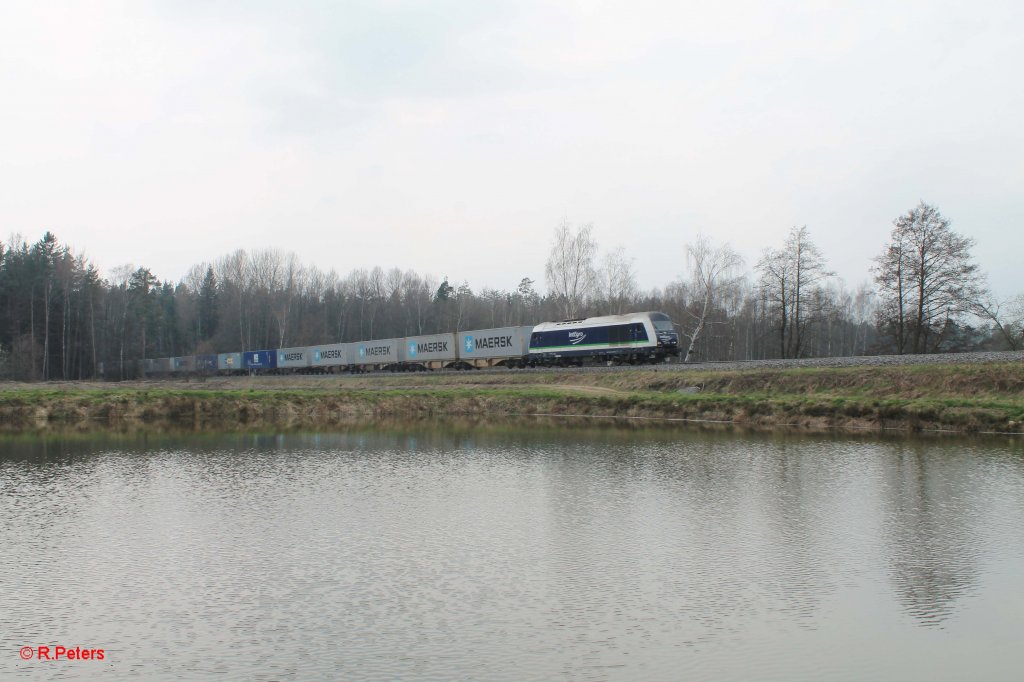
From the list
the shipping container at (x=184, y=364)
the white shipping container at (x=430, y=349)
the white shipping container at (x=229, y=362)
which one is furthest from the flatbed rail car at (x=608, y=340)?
the shipping container at (x=184, y=364)

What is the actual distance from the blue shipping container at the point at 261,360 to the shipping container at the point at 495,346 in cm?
2588

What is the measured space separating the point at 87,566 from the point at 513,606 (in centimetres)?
625

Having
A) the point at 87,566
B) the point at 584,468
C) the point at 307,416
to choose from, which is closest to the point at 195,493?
the point at 87,566

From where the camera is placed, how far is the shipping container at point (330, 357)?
6931 centimetres

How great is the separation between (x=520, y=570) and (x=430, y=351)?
5057 centimetres

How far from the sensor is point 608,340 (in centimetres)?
4747

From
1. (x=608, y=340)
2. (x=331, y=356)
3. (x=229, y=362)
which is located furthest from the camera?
(x=229, y=362)

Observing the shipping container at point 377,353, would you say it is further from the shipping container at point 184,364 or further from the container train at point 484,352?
the shipping container at point 184,364

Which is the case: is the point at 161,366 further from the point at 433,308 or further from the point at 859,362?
the point at 859,362

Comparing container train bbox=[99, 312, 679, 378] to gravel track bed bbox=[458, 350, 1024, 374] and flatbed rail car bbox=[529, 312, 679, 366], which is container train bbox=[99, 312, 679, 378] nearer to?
flatbed rail car bbox=[529, 312, 679, 366]

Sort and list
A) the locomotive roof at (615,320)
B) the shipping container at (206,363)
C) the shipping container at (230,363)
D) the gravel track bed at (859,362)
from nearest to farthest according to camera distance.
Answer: the gravel track bed at (859,362) → the locomotive roof at (615,320) → the shipping container at (230,363) → the shipping container at (206,363)

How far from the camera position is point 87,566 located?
11109 millimetres

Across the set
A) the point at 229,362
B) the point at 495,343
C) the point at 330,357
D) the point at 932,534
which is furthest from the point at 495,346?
the point at 932,534

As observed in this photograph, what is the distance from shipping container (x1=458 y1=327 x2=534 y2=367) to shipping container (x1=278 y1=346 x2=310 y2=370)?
68.5 feet
